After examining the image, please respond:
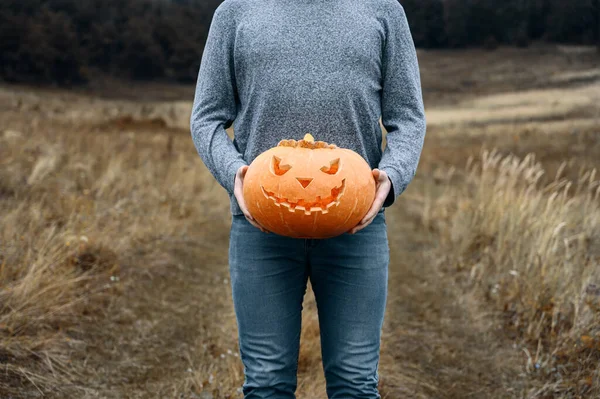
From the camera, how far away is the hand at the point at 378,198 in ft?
6.25

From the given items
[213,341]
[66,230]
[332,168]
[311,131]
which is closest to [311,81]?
[311,131]

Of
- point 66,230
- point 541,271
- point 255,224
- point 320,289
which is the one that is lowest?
point 66,230

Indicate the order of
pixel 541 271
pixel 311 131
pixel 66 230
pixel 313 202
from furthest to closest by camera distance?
pixel 66 230
pixel 541 271
pixel 311 131
pixel 313 202

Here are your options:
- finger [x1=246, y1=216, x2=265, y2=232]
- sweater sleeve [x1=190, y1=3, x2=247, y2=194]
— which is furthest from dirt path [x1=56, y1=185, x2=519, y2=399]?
sweater sleeve [x1=190, y1=3, x2=247, y2=194]

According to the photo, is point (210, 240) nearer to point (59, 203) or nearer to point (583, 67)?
point (59, 203)

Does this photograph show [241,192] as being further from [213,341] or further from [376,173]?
[213,341]

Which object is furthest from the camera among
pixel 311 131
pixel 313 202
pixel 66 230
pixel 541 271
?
pixel 66 230

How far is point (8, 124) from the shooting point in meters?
10.2

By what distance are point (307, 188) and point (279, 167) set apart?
0.36 ft

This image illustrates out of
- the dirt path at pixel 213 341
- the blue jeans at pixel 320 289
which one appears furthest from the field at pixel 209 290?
the blue jeans at pixel 320 289

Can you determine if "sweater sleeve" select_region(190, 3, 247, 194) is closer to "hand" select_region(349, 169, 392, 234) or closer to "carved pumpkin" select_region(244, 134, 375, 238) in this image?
"carved pumpkin" select_region(244, 134, 375, 238)

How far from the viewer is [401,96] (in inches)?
81.0

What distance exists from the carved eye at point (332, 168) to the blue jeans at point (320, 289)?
0.78ft

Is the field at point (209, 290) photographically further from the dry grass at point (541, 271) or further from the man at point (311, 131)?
the man at point (311, 131)
